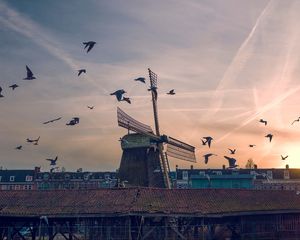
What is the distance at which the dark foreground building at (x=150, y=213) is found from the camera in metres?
27.3

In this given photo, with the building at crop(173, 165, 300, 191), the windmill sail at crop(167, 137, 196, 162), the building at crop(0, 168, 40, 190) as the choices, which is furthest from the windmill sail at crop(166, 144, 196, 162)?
the building at crop(0, 168, 40, 190)

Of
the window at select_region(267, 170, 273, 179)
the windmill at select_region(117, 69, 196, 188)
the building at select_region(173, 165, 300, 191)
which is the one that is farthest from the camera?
the window at select_region(267, 170, 273, 179)

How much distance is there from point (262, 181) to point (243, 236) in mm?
54379

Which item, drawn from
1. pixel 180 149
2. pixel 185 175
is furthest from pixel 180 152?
pixel 185 175

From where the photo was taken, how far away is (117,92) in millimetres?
24078

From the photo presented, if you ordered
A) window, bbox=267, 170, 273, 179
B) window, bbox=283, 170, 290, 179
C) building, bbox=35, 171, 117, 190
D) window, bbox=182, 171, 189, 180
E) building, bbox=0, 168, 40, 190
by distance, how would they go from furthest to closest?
building, bbox=0, 168, 40, 190 → building, bbox=35, 171, 117, 190 → window, bbox=182, 171, 189, 180 → window, bbox=283, 170, 290, 179 → window, bbox=267, 170, 273, 179

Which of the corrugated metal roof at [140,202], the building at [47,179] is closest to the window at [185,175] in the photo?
the building at [47,179]

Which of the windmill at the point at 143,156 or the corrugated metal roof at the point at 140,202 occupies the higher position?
the windmill at the point at 143,156

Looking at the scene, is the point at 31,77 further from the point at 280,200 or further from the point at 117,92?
the point at 280,200

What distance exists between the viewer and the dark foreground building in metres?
27.3

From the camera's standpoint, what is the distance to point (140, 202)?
92.6ft

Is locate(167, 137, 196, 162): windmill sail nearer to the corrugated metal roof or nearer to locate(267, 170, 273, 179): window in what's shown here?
the corrugated metal roof

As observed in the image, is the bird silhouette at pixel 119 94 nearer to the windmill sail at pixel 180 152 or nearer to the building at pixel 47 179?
the windmill sail at pixel 180 152

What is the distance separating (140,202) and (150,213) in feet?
5.58
